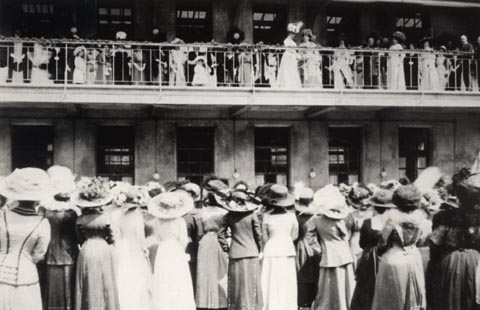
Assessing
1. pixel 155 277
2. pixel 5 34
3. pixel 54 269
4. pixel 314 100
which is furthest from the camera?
pixel 5 34

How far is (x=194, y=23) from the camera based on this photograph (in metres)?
16.3

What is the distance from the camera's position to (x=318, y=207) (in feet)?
25.9

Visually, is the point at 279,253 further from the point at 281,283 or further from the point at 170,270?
the point at 170,270

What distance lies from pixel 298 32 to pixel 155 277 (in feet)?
33.9

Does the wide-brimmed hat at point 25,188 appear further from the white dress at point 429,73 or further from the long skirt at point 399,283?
the white dress at point 429,73

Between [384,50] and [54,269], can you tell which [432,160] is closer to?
[384,50]

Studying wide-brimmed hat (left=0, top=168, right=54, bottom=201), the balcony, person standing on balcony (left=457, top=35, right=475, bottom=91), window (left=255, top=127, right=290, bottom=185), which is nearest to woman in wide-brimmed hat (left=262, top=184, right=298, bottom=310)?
wide-brimmed hat (left=0, top=168, right=54, bottom=201)

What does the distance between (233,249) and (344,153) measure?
9.78 meters

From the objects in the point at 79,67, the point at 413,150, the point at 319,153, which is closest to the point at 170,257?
the point at 79,67

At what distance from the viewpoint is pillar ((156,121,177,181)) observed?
1540 centimetres

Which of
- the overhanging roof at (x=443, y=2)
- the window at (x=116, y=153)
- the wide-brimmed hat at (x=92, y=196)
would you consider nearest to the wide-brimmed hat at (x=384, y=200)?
the wide-brimmed hat at (x=92, y=196)

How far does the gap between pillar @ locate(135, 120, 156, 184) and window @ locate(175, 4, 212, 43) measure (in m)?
2.84

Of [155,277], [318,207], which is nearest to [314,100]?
[318,207]

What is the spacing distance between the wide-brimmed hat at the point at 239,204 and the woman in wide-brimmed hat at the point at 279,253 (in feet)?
0.94
